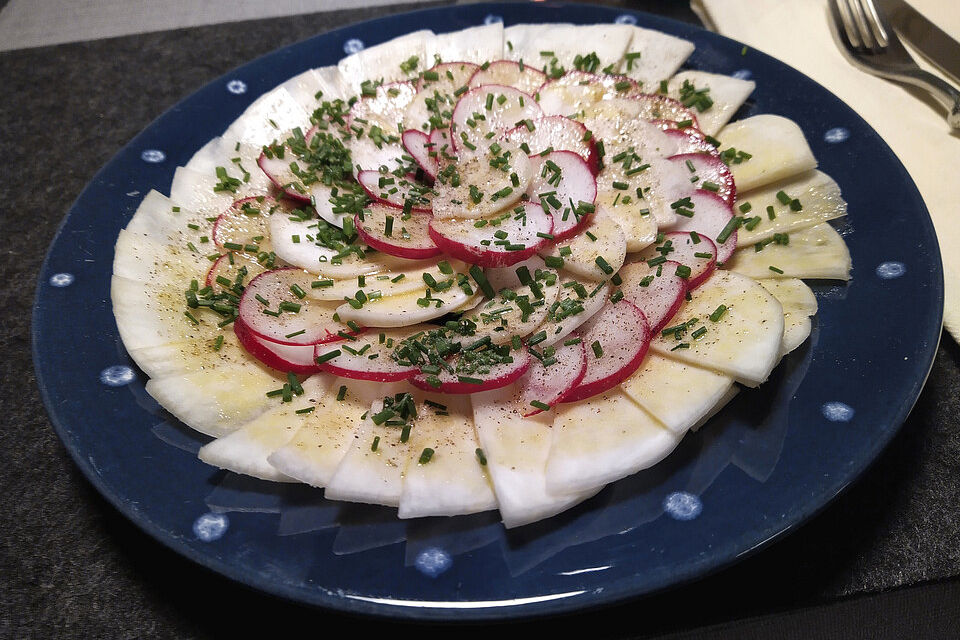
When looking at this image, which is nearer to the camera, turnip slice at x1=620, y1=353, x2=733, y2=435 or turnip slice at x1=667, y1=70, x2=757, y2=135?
turnip slice at x1=620, y1=353, x2=733, y2=435

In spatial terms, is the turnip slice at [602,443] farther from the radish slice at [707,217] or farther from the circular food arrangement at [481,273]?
the radish slice at [707,217]

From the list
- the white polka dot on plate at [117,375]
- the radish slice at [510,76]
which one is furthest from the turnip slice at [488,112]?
the white polka dot on plate at [117,375]

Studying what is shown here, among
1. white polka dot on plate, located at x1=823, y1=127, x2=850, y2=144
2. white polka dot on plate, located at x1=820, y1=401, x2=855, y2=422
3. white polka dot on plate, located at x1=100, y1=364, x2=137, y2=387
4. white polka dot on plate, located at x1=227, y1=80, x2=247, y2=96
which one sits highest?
white polka dot on plate, located at x1=823, y1=127, x2=850, y2=144

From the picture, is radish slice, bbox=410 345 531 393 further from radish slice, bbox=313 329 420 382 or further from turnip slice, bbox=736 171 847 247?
turnip slice, bbox=736 171 847 247

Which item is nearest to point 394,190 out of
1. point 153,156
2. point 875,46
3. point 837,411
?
point 153,156

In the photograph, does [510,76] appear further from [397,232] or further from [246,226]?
[246,226]

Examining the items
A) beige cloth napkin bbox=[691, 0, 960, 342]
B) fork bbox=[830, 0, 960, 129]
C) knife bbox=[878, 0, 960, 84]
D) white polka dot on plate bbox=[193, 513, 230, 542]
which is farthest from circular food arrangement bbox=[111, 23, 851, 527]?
knife bbox=[878, 0, 960, 84]
